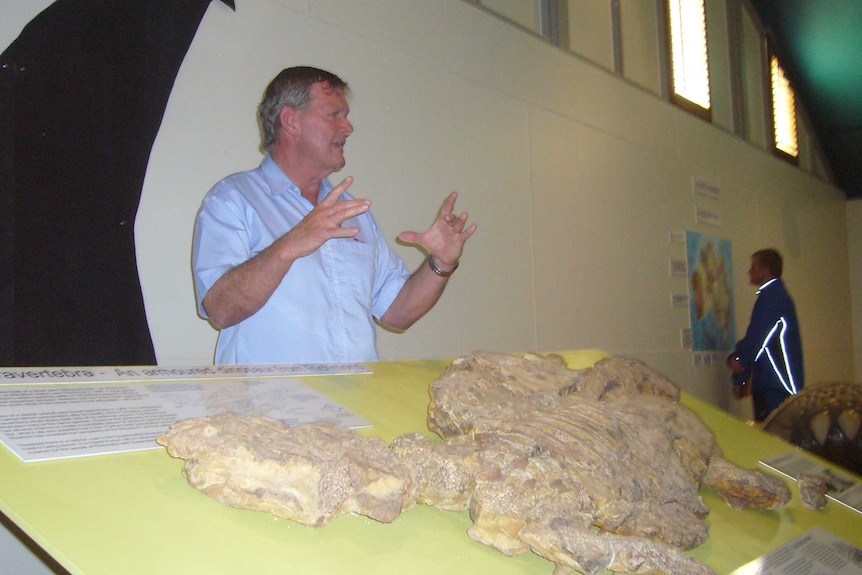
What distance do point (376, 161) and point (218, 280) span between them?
157 centimetres

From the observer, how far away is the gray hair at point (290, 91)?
2.01 m

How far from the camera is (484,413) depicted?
1.27 meters

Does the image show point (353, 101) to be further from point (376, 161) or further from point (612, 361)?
point (612, 361)

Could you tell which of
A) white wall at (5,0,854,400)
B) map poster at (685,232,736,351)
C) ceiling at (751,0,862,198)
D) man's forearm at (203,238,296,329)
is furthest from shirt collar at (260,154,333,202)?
ceiling at (751,0,862,198)

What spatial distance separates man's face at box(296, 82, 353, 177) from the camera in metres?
1.98

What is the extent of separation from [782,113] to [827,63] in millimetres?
666

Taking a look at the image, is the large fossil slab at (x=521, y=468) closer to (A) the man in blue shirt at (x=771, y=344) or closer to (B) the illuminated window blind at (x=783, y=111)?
(A) the man in blue shirt at (x=771, y=344)

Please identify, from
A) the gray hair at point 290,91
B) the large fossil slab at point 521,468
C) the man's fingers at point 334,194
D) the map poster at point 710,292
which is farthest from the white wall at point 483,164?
the large fossil slab at point 521,468

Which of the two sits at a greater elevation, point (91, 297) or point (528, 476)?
point (91, 297)

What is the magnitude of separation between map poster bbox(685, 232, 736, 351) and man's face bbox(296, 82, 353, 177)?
4.47 metres

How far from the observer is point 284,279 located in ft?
5.85

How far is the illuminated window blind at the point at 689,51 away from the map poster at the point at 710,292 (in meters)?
1.29

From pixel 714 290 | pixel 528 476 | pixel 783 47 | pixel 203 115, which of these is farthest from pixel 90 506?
pixel 783 47

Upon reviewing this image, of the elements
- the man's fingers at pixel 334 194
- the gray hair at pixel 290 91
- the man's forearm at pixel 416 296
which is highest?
the gray hair at pixel 290 91
